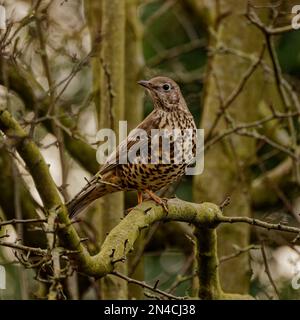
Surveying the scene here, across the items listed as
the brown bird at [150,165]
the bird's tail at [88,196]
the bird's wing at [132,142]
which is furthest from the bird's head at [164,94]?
the bird's tail at [88,196]

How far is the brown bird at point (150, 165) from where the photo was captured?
18.2ft

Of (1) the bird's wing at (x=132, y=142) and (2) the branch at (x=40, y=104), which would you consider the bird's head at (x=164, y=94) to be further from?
(2) the branch at (x=40, y=104)

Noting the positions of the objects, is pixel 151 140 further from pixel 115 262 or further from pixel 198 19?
pixel 198 19

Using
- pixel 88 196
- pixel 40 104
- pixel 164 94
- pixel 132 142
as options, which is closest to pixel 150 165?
pixel 132 142

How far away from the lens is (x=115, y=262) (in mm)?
3932

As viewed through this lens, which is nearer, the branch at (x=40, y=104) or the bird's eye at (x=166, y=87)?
the bird's eye at (x=166, y=87)

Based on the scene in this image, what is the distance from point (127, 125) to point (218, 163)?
116cm

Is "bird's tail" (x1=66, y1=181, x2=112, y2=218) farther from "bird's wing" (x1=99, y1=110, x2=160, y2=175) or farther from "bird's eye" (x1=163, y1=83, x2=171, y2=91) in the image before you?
"bird's eye" (x1=163, y1=83, x2=171, y2=91)

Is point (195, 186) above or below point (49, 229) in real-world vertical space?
above

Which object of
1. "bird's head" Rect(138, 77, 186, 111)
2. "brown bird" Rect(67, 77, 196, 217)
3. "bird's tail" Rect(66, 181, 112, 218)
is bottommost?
"bird's tail" Rect(66, 181, 112, 218)

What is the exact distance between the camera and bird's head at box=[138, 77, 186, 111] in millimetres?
6016

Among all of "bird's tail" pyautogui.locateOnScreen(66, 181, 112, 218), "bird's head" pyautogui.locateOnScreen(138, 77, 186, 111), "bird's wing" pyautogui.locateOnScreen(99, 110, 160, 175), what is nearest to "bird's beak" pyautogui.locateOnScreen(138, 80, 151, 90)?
"bird's head" pyautogui.locateOnScreen(138, 77, 186, 111)

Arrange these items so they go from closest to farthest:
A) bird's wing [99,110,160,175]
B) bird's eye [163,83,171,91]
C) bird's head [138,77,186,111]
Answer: bird's wing [99,110,160,175], bird's head [138,77,186,111], bird's eye [163,83,171,91]
